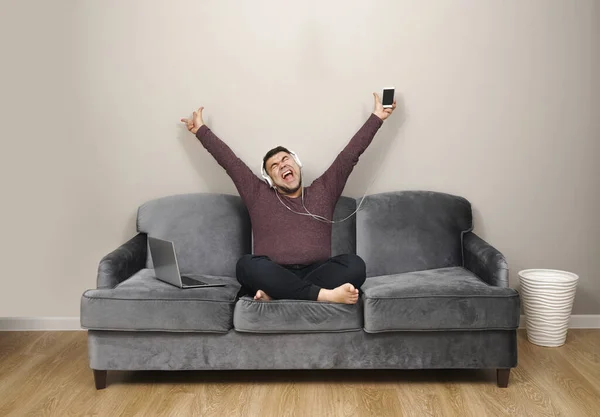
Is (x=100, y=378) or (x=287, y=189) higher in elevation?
(x=287, y=189)

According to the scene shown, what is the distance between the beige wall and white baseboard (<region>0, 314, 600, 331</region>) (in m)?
0.23

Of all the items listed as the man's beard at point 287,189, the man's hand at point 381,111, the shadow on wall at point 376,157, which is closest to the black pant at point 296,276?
the man's beard at point 287,189

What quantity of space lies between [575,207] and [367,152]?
Result: 125 centimetres

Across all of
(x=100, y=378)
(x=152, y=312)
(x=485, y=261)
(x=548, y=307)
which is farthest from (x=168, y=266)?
(x=548, y=307)

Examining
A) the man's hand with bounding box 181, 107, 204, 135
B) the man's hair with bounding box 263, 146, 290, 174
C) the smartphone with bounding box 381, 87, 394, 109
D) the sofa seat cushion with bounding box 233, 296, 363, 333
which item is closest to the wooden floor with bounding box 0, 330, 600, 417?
the sofa seat cushion with bounding box 233, 296, 363, 333

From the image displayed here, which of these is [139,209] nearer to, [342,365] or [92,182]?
[92,182]

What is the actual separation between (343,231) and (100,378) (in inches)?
56.9

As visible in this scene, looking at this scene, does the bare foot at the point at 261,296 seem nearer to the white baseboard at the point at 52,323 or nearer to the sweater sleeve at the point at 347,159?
the sweater sleeve at the point at 347,159

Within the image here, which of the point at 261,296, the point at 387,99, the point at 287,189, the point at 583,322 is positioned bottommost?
the point at 583,322

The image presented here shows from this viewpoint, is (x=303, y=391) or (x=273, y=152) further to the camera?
(x=273, y=152)

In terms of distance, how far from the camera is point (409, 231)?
3.73 metres

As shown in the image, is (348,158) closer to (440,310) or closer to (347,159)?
(347,159)

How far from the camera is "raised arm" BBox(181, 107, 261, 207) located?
11.8 feet

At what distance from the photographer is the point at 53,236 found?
402cm
